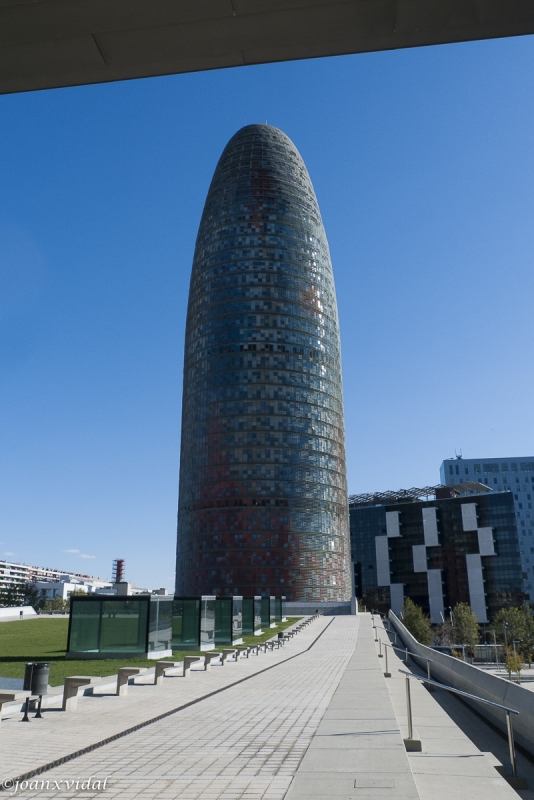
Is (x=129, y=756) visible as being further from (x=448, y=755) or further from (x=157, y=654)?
(x=157, y=654)

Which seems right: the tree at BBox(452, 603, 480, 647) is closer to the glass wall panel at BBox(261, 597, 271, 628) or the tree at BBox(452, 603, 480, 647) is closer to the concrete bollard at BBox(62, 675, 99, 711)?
the glass wall panel at BBox(261, 597, 271, 628)

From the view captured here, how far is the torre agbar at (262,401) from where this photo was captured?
3597 inches

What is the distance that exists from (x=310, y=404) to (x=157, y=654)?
76933mm

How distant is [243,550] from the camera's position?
9019cm

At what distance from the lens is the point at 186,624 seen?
27.6 metres

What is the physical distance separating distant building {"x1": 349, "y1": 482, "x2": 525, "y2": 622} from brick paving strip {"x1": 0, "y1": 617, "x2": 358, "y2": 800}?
107649 mm

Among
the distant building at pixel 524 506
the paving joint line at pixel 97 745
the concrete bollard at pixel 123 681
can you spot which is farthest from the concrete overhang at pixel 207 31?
the distant building at pixel 524 506

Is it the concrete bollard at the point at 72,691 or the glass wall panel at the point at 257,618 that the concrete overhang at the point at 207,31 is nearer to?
the concrete bollard at the point at 72,691

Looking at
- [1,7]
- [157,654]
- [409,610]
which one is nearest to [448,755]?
[1,7]

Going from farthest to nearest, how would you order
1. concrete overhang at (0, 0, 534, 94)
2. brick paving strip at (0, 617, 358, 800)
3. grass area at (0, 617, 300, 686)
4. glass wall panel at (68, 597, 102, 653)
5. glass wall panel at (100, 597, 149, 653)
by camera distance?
glass wall panel at (100, 597, 149, 653), glass wall panel at (68, 597, 102, 653), grass area at (0, 617, 300, 686), brick paving strip at (0, 617, 358, 800), concrete overhang at (0, 0, 534, 94)

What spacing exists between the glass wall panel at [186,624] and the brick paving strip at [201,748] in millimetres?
11235

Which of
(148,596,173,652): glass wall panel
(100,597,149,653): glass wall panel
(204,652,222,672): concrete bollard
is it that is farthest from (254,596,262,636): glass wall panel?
(204,652,222,672): concrete bollard

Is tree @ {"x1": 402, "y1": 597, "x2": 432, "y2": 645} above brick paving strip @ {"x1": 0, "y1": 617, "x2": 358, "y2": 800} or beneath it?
beneath

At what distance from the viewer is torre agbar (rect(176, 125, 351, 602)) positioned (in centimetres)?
9138
